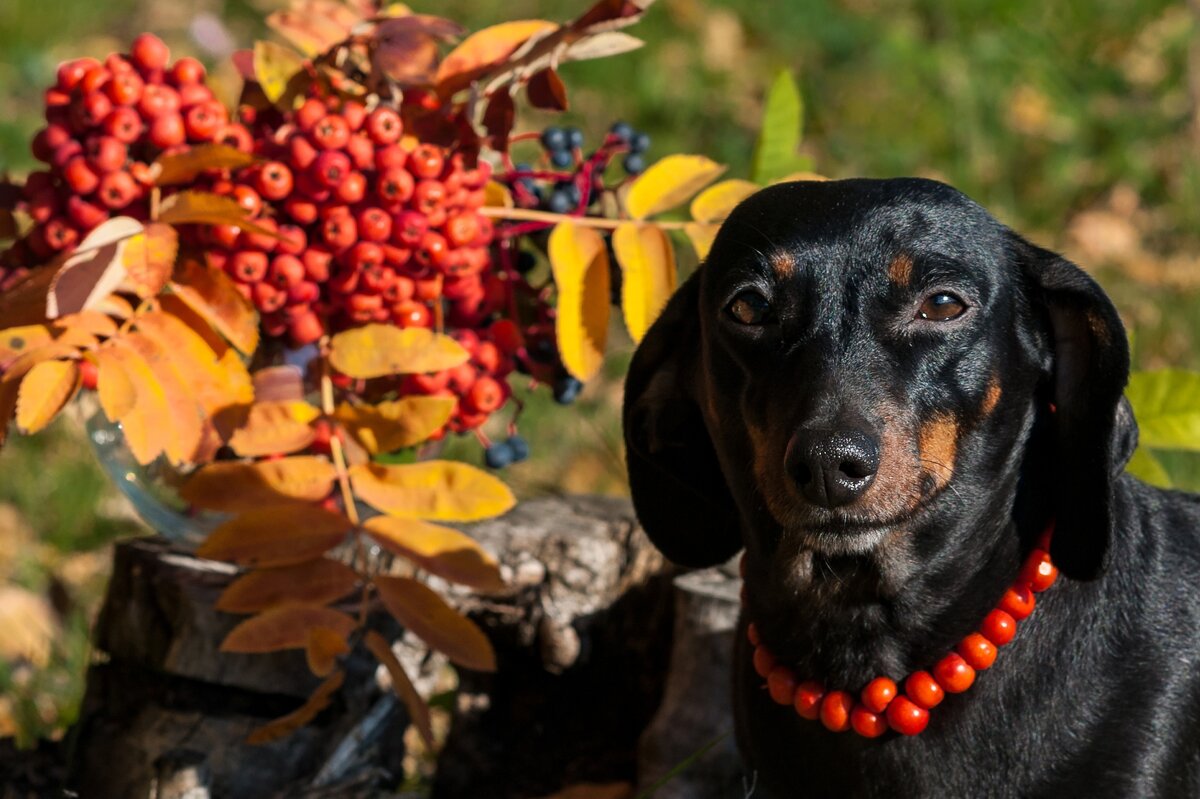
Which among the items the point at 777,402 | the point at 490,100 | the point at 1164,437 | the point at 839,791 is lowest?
the point at 839,791

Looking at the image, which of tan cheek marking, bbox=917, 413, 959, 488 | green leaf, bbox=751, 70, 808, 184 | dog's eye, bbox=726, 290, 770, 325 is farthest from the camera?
green leaf, bbox=751, 70, 808, 184

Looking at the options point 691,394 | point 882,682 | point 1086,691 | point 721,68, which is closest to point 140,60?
point 691,394

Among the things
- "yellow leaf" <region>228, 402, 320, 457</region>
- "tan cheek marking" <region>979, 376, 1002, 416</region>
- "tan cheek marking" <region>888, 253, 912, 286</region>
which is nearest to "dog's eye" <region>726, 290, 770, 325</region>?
"tan cheek marking" <region>888, 253, 912, 286</region>

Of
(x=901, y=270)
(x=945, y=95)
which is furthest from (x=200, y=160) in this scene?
(x=945, y=95)

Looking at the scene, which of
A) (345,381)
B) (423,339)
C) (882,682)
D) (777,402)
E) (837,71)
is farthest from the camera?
(837,71)

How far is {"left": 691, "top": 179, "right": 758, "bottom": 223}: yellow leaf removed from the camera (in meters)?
2.59

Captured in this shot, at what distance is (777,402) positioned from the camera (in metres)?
1.99

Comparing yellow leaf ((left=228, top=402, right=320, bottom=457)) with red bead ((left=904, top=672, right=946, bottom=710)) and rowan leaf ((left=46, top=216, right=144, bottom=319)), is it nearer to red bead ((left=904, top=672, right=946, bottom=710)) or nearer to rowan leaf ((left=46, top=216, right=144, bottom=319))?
rowan leaf ((left=46, top=216, right=144, bottom=319))

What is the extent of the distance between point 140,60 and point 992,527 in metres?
1.43

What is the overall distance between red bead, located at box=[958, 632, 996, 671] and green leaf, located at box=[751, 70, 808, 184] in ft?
3.33

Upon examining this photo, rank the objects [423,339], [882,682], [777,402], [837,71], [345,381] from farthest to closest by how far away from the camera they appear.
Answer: [837,71] → [345,381] → [423,339] → [882,682] → [777,402]

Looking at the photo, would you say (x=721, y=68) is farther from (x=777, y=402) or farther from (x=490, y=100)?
(x=777, y=402)

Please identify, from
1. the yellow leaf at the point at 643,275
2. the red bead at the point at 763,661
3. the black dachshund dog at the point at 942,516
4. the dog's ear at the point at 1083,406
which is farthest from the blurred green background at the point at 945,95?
the dog's ear at the point at 1083,406

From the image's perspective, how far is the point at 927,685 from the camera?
6.97ft
